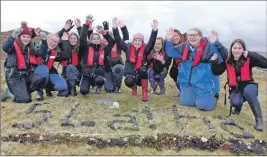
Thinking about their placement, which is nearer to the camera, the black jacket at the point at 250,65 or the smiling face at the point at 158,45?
the black jacket at the point at 250,65

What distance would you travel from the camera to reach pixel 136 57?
11.4 m

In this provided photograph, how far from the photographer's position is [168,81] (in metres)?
15.9

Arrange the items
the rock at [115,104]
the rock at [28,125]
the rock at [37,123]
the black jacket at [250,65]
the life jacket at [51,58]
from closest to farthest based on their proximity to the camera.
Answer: the rock at [28,125], the rock at [37,123], the black jacket at [250,65], the rock at [115,104], the life jacket at [51,58]

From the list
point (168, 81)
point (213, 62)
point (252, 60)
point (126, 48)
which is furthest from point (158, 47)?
point (168, 81)

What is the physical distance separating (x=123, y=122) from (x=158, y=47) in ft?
11.8

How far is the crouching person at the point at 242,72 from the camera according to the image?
980cm

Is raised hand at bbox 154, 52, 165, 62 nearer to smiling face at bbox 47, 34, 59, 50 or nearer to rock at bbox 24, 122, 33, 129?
smiling face at bbox 47, 34, 59, 50

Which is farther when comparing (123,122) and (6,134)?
(123,122)

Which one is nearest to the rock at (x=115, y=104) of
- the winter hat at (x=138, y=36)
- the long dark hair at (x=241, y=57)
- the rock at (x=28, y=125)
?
the winter hat at (x=138, y=36)

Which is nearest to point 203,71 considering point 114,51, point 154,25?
point 154,25

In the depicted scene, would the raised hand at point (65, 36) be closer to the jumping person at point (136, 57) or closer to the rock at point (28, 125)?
the jumping person at point (136, 57)

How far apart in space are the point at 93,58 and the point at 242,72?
15.3ft

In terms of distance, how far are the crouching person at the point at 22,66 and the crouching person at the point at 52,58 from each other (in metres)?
0.21

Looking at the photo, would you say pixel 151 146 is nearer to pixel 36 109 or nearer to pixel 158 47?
pixel 36 109
